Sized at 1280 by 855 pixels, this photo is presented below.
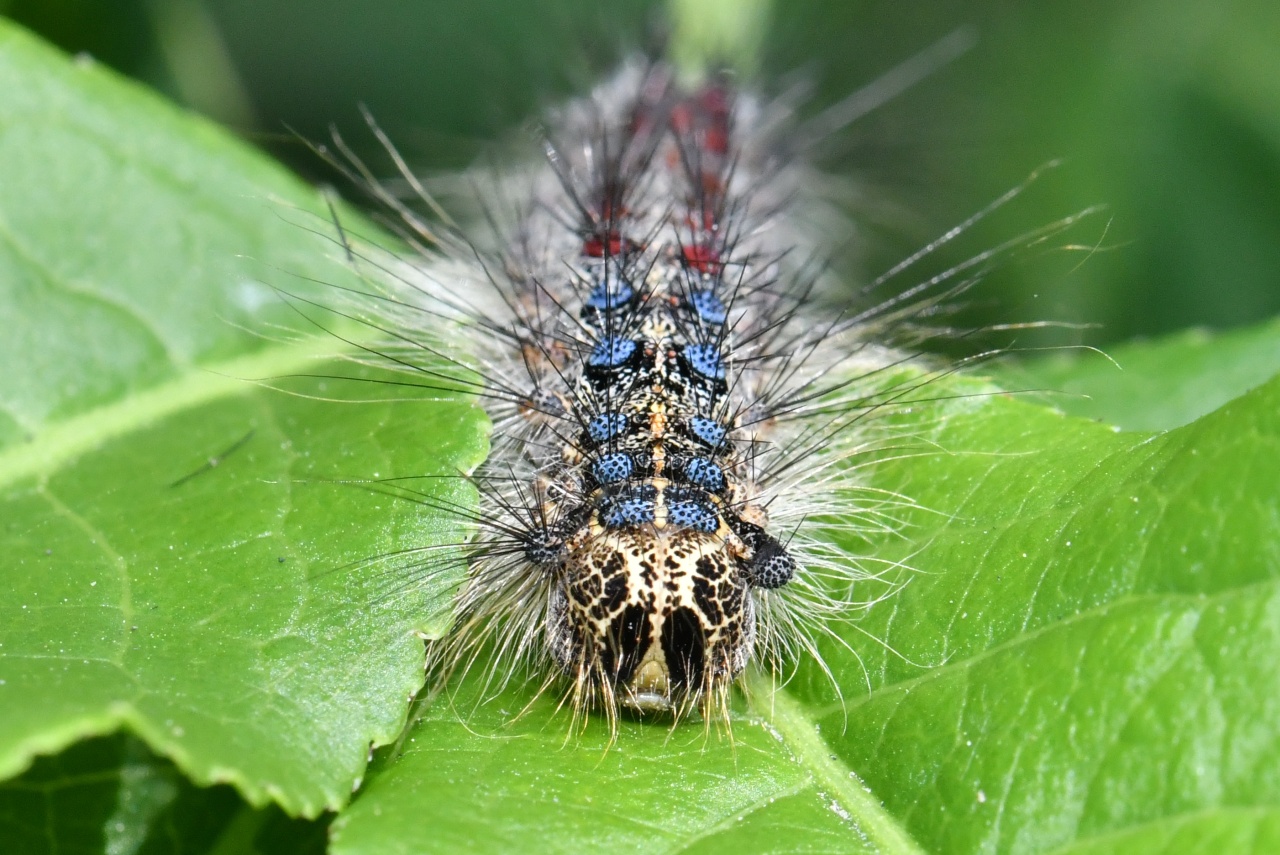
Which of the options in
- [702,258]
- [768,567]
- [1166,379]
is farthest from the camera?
[1166,379]

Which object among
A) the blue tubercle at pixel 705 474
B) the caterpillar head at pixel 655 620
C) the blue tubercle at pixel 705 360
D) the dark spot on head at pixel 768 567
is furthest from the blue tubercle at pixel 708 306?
the caterpillar head at pixel 655 620

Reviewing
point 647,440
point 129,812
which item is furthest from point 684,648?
point 129,812

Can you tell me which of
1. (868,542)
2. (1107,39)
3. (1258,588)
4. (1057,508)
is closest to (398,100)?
(1107,39)

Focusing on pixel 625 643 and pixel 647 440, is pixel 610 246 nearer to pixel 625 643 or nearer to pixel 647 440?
pixel 647 440

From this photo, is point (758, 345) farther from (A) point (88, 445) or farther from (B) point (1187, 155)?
(B) point (1187, 155)

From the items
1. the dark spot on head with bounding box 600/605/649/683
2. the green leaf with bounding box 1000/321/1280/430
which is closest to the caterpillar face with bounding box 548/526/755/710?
the dark spot on head with bounding box 600/605/649/683

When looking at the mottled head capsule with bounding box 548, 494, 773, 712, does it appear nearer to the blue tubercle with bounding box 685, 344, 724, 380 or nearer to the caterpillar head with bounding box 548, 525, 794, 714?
the caterpillar head with bounding box 548, 525, 794, 714
